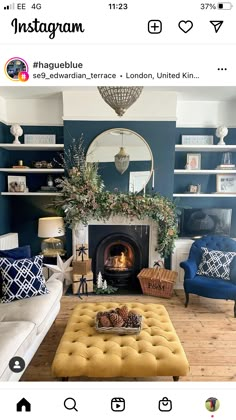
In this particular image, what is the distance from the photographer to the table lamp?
9.25ft

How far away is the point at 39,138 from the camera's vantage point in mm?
3188

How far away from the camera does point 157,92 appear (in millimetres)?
2898

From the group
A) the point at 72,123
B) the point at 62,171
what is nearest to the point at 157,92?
the point at 72,123

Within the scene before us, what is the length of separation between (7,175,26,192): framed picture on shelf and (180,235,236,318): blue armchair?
2.19 m

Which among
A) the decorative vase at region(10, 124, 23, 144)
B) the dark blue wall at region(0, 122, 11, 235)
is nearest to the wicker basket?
the dark blue wall at region(0, 122, 11, 235)

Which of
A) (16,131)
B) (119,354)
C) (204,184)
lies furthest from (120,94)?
(204,184)

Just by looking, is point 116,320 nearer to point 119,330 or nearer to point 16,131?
point 119,330

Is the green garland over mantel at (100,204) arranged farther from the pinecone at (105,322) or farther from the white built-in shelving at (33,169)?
the pinecone at (105,322)

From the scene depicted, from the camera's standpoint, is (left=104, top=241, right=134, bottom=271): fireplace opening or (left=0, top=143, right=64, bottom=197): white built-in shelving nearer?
(left=0, top=143, right=64, bottom=197): white built-in shelving

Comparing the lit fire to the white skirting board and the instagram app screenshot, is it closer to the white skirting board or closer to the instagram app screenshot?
the instagram app screenshot
